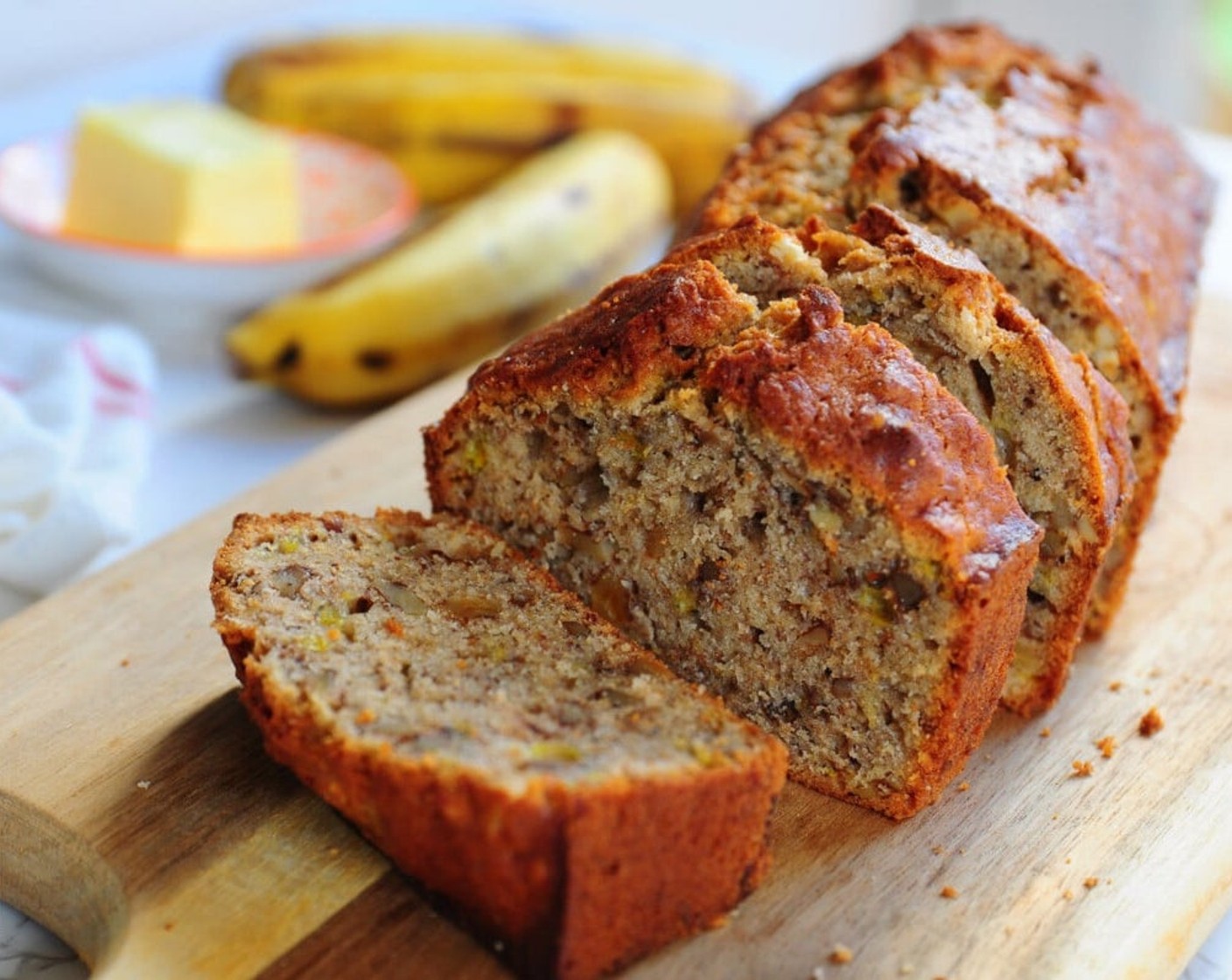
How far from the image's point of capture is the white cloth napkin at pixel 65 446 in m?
3.61

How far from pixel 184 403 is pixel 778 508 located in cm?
245

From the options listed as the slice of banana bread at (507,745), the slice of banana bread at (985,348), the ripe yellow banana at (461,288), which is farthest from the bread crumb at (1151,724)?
the ripe yellow banana at (461,288)

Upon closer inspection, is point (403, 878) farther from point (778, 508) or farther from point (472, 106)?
point (472, 106)

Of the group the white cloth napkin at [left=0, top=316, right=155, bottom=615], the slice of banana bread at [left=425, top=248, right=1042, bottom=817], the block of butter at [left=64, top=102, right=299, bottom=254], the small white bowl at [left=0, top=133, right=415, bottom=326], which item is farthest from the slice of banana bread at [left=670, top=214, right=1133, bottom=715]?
the block of butter at [left=64, top=102, right=299, bottom=254]

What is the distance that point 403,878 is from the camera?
2.64m

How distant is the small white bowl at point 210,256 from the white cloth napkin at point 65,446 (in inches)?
9.3

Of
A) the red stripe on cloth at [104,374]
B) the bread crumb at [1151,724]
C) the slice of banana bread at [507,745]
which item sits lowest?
the red stripe on cloth at [104,374]

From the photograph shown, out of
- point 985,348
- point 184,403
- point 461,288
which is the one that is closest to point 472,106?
point 461,288

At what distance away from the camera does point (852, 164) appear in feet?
11.2

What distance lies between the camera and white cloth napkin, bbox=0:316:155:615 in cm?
A: 361

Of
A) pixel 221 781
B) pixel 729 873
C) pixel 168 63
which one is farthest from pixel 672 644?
pixel 168 63

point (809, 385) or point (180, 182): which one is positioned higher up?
point (809, 385)

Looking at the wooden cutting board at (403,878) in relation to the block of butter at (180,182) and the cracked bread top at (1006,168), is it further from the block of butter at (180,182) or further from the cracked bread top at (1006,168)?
the block of butter at (180,182)

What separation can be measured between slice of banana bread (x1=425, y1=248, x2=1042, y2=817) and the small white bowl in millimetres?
1864
